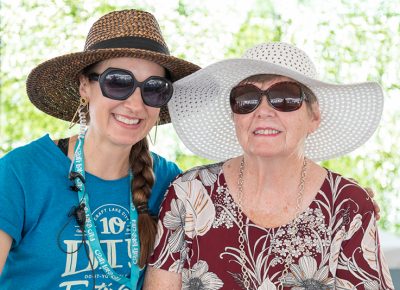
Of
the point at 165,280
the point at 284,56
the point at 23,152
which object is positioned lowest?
the point at 165,280

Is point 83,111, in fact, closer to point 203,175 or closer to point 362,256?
point 203,175

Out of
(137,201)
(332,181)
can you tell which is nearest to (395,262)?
(332,181)

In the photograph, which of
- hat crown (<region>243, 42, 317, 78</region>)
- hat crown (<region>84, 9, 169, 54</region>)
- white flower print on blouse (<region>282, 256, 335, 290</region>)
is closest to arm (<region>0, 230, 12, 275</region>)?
hat crown (<region>84, 9, 169, 54</region>)

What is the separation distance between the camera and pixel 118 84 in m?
2.41

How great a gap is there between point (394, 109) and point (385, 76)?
1.02ft

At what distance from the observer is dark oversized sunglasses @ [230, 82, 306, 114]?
2.33m

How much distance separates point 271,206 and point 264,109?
377mm

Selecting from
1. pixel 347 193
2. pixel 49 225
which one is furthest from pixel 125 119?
pixel 347 193

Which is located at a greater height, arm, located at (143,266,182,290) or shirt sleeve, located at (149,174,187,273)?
shirt sleeve, located at (149,174,187,273)

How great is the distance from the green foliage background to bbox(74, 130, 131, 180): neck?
317 cm

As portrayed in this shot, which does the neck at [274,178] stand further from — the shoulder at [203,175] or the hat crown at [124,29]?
the hat crown at [124,29]

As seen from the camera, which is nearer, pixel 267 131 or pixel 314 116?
pixel 267 131

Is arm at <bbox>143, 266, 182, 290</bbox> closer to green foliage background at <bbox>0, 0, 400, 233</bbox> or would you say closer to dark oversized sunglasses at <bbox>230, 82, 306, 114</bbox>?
dark oversized sunglasses at <bbox>230, 82, 306, 114</bbox>

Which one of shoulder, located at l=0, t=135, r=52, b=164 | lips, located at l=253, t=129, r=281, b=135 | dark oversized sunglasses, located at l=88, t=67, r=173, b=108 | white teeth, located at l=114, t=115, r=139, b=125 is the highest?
dark oversized sunglasses, located at l=88, t=67, r=173, b=108
